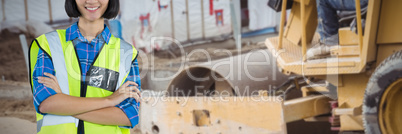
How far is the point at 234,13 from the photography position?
1320 cm

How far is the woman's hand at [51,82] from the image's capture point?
1.28m

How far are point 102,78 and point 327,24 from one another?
11.8 feet

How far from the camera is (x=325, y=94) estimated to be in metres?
4.80

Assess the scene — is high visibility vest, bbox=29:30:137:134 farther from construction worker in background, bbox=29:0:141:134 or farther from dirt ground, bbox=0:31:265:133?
dirt ground, bbox=0:31:265:133

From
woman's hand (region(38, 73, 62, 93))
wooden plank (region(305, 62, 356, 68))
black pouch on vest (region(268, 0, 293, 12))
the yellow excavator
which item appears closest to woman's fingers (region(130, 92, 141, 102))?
woman's hand (region(38, 73, 62, 93))

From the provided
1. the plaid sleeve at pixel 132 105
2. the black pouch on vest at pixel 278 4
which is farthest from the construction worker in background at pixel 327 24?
the plaid sleeve at pixel 132 105

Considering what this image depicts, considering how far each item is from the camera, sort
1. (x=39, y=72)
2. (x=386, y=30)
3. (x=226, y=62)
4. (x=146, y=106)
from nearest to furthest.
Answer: (x=39, y=72)
(x=386, y=30)
(x=146, y=106)
(x=226, y=62)

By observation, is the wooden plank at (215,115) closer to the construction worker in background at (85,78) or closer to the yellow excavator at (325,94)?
the yellow excavator at (325,94)

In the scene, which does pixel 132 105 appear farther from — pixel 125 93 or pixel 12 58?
pixel 12 58

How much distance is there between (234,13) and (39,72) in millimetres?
12068

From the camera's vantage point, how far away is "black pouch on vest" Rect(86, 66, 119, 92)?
1.34 metres

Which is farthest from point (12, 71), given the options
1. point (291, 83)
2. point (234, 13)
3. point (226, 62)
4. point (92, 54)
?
point (92, 54)

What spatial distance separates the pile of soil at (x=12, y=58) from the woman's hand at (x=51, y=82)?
7.85m

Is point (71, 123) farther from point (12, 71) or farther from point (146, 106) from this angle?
point (12, 71)
